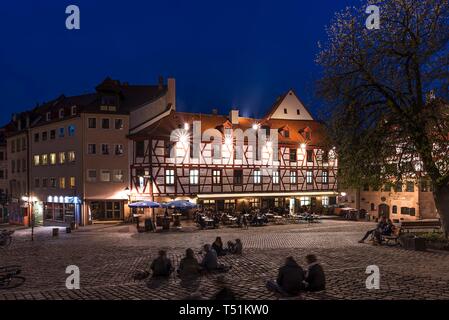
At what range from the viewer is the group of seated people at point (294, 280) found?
11.5 metres

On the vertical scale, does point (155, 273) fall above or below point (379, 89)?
below

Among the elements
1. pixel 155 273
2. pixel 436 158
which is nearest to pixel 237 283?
pixel 155 273

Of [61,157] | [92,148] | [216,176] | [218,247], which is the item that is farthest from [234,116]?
[218,247]

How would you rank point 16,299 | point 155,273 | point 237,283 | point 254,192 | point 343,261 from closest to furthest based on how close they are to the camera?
point 16,299
point 237,283
point 155,273
point 343,261
point 254,192

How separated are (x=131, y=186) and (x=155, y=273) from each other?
2744cm

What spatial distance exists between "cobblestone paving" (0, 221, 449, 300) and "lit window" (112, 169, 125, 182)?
44.8 ft

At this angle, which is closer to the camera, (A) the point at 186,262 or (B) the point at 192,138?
(A) the point at 186,262

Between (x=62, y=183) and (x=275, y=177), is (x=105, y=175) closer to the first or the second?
(x=62, y=183)

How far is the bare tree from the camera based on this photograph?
20.3 metres

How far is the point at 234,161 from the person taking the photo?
145 ft

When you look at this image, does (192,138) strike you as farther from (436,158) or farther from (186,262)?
(186,262)

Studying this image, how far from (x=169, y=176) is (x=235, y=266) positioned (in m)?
25.1

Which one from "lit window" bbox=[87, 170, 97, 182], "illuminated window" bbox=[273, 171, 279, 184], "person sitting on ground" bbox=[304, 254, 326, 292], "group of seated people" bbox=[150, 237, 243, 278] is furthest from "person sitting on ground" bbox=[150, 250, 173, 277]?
"illuminated window" bbox=[273, 171, 279, 184]
